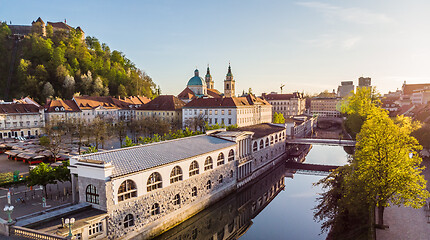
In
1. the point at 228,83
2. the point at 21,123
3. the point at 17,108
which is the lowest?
the point at 21,123

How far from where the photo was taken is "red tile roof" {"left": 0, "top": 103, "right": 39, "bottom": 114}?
62.4 m

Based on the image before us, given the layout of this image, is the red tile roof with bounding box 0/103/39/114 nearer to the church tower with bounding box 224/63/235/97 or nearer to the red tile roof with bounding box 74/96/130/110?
the red tile roof with bounding box 74/96/130/110

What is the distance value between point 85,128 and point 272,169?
3698 centimetres

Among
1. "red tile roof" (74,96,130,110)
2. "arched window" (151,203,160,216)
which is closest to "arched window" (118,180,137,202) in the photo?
"arched window" (151,203,160,216)

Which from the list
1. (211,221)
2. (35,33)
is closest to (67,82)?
(35,33)

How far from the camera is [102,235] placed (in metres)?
18.6

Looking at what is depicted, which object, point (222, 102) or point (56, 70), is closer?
point (222, 102)

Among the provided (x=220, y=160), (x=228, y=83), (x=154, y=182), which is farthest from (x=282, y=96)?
(x=154, y=182)

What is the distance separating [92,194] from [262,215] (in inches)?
727

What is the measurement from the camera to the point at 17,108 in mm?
64812

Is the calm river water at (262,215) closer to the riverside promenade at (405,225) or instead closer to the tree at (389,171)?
the riverside promenade at (405,225)

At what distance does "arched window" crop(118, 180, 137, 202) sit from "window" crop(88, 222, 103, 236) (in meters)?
2.13

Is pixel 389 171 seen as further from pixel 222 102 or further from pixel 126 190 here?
pixel 222 102

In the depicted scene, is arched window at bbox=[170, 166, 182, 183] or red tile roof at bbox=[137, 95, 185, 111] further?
red tile roof at bbox=[137, 95, 185, 111]
